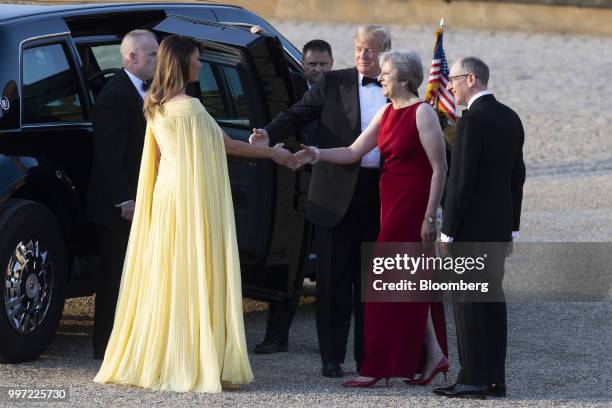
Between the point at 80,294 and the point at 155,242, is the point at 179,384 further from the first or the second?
the point at 80,294

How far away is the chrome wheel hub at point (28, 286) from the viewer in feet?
23.3

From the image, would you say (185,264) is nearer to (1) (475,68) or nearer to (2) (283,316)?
(2) (283,316)

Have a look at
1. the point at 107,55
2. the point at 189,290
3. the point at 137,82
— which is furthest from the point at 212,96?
the point at 189,290

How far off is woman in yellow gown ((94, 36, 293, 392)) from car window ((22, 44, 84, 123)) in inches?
33.3

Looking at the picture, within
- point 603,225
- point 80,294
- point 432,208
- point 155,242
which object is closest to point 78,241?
point 80,294

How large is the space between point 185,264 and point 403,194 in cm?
113

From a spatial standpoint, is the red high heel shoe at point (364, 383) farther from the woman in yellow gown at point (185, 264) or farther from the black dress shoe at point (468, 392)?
the woman in yellow gown at point (185, 264)

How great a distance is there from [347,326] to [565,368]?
1.21 m

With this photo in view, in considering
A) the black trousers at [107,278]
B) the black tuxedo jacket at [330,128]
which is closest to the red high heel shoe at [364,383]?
the black tuxedo jacket at [330,128]

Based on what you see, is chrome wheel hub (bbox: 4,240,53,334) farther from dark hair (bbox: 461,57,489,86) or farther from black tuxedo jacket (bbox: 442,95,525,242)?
dark hair (bbox: 461,57,489,86)

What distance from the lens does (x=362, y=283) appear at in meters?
7.39

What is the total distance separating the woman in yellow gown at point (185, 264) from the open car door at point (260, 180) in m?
0.78

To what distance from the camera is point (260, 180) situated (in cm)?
775

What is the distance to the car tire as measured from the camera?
7066mm
